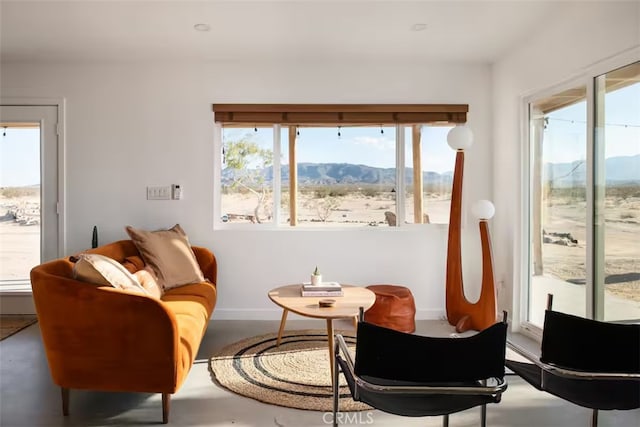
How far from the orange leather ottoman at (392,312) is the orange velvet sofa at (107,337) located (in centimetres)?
180

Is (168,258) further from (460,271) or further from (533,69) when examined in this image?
(533,69)

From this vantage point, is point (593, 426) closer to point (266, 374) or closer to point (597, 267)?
point (597, 267)

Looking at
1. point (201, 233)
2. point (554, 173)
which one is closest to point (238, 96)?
point (201, 233)

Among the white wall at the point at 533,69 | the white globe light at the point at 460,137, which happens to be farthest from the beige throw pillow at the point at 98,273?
the white wall at the point at 533,69

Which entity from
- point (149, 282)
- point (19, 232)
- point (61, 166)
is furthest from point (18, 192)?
point (149, 282)

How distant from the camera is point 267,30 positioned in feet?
10.7

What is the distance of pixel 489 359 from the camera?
136 cm

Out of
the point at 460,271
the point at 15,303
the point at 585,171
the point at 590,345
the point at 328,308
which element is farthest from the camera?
the point at 15,303

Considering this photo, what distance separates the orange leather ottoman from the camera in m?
3.53

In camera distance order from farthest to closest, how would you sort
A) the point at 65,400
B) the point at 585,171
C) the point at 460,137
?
the point at 460,137 < the point at 585,171 < the point at 65,400

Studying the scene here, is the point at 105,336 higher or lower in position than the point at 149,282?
lower

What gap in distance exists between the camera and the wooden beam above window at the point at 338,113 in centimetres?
398

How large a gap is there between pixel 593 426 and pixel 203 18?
323 centimetres

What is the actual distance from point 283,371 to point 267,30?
2.44 metres
